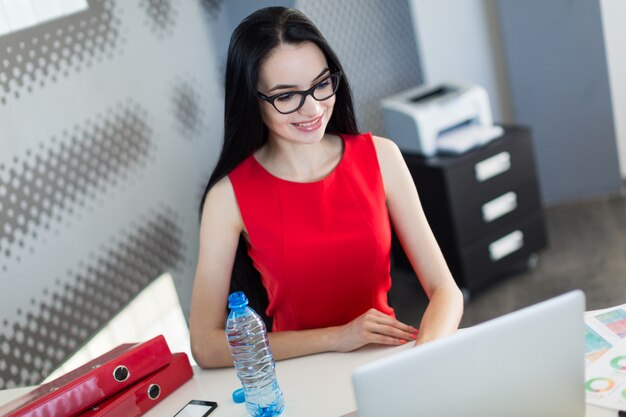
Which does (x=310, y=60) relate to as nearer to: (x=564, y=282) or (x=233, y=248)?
(x=233, y=248)

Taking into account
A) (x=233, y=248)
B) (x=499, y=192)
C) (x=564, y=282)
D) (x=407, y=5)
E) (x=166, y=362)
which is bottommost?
(x=564, y=282)

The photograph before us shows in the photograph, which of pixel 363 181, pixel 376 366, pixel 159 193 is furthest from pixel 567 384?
pixel 159 193

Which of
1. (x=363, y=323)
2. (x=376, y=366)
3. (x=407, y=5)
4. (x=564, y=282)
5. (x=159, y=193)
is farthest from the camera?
(x=407, y=5)

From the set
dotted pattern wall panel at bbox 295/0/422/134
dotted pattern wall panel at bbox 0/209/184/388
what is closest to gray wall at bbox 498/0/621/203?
dotted pattern wall panel at bbox 295/0/422/134

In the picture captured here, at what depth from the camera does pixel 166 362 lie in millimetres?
1626

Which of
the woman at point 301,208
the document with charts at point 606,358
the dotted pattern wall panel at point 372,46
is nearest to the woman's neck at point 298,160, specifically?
the woman at point 301,208

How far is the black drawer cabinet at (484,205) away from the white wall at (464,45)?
0.60m

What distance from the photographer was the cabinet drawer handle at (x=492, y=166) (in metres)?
3.13

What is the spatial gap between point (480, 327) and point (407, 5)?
9.25 ft

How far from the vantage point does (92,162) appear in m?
2.50

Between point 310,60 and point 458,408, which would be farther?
point 310,60

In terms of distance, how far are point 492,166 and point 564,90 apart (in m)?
0.83

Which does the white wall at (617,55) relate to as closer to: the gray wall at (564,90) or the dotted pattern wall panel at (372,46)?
the gray wall at (564,90)

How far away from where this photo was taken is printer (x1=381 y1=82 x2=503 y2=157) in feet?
10.3
